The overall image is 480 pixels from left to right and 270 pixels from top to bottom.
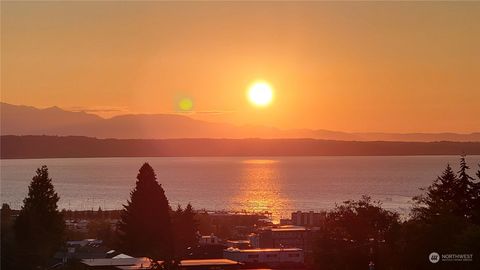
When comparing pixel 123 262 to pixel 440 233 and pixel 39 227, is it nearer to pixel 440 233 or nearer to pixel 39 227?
pixel 39 227

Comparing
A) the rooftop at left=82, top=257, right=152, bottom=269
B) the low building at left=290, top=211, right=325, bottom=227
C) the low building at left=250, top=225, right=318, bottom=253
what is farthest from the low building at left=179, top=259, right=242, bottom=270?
the low building at left=290, top=211, right=325, bottom=227

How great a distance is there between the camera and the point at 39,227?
27.5 m

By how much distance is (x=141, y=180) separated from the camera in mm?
30781

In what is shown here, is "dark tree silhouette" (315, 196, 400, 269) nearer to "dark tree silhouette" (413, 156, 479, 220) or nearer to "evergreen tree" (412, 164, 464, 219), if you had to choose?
"evergreen tree" (412, 164, 464, 219)

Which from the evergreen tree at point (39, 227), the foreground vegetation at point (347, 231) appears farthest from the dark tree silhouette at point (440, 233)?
the evergreen tree at point (39, 227)

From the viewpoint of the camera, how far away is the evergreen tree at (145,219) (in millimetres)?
29095

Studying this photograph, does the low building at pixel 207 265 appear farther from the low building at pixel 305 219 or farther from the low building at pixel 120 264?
the low building at pixel 305 219

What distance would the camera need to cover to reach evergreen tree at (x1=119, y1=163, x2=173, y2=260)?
2910 centimetres

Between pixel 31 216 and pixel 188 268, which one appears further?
pixel 31 216

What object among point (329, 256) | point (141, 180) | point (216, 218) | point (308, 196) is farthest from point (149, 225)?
point (308, 196)

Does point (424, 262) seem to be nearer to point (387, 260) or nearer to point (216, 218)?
point (387, 260)

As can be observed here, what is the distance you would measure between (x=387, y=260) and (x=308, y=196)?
97417mm

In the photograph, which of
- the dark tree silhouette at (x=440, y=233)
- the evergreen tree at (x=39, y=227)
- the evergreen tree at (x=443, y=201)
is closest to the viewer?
the dark tree silhouette at (x=440, y=233)

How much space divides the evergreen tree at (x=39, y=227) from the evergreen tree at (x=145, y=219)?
233 centimetres
